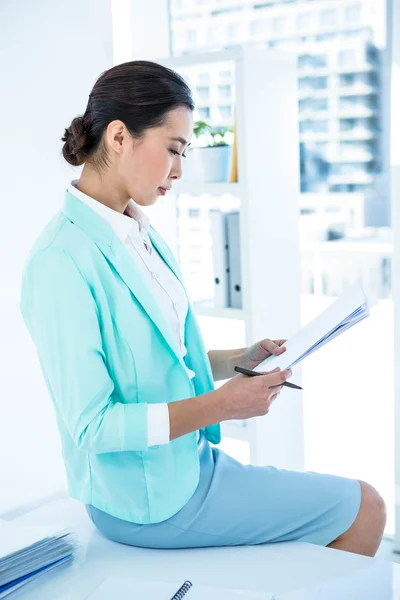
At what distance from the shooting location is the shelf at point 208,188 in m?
2.21

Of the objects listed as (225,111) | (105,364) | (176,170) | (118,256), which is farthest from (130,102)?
(225,111)

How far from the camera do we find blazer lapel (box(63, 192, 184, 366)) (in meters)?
1.42

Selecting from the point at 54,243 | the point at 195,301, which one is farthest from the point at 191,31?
the point at 54,243

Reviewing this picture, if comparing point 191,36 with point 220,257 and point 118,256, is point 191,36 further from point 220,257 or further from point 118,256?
point 118,256

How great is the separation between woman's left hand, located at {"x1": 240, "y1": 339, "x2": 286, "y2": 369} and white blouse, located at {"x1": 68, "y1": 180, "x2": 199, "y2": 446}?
0.51 feet

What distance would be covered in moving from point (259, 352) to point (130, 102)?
0.60m

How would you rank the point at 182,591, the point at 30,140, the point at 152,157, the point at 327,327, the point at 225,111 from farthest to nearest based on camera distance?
the point at 225,111
the point at 30,140
the point at 152,157
the point at 327,327
the point at 182,591

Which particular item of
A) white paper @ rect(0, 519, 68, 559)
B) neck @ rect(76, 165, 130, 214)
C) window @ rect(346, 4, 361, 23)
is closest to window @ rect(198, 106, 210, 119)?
window @ rect(346, 4, 361, 23)

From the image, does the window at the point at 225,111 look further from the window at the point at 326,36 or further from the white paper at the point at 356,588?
the white paper at the point at 356,588

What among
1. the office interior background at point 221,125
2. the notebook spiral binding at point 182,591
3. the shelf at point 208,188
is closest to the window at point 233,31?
the office interior background at point 221,125

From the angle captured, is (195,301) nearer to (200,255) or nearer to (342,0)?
(200,255)

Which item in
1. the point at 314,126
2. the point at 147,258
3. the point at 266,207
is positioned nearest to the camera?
the point at 147,258

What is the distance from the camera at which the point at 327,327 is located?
1351 mm

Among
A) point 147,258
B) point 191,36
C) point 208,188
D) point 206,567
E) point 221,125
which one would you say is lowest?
point 206,567
